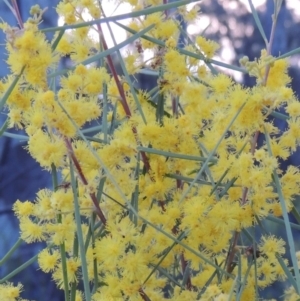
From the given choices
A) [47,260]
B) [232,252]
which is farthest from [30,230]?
Answer: [232,252]

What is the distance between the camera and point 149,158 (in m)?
0.35

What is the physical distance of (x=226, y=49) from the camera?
906 millimetres

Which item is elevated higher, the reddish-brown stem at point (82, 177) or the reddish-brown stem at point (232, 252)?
the reddish-brown stem at point (82, 177)

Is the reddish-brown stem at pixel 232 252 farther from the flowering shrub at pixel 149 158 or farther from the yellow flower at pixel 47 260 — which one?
the yellow flower at pixel 47 260

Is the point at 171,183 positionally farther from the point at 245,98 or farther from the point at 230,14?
the point at 230,14

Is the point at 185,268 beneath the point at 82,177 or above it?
beneath

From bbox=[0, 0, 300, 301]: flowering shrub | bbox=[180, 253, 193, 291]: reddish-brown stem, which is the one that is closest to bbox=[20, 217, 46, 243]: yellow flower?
bbox=[0, 0, 300, 301]: flowering shrub

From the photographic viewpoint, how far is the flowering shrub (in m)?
0.29

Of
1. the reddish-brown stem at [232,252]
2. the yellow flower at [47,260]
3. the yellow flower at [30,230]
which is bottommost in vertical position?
the reddish-brown stem at [232,252]

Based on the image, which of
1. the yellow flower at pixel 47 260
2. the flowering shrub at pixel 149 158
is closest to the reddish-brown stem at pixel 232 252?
the flowering shrub at pixel 149 158

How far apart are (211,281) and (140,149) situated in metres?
0.11

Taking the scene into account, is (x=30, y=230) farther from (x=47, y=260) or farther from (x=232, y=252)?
(x=232, y=252)

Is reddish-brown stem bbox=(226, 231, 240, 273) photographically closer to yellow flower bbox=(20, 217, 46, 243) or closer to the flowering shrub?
the flowering shrub

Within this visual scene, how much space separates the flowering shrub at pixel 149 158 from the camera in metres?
0.29
